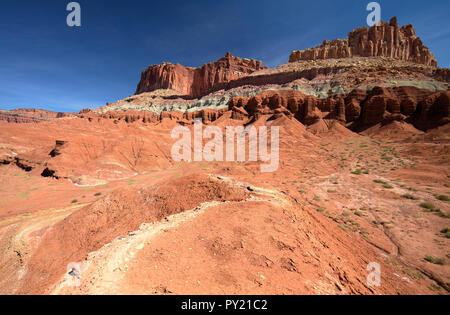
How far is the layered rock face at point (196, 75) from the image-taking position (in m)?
115

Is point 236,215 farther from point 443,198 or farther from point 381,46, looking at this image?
point 381,46

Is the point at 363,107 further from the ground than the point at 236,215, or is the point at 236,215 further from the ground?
the point at 363,107

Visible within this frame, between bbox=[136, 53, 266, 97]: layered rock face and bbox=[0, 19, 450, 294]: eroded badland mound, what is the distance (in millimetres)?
90503

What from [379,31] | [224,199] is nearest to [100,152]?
[224,199]

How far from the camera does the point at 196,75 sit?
125 m

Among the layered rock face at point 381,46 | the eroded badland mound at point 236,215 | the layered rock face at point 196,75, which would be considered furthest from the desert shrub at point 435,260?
the layered rock face at point 196,75

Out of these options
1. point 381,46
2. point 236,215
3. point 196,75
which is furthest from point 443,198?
point 196,75

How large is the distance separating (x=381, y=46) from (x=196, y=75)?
106m

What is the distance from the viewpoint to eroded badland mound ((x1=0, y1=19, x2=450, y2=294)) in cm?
441

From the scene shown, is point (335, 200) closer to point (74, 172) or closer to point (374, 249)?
point (374, 249)

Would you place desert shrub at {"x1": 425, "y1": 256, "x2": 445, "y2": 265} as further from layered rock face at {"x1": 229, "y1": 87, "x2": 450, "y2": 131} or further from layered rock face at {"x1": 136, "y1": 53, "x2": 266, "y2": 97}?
layered rock face at {"x1": 136, "y1": 53, "x2": 266, "y2": 97}

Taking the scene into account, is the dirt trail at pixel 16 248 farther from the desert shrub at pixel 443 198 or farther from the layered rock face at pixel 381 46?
the layered rock face at pixel 381 46

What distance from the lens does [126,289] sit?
3535 mm

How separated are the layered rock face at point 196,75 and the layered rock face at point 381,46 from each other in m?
41.9
